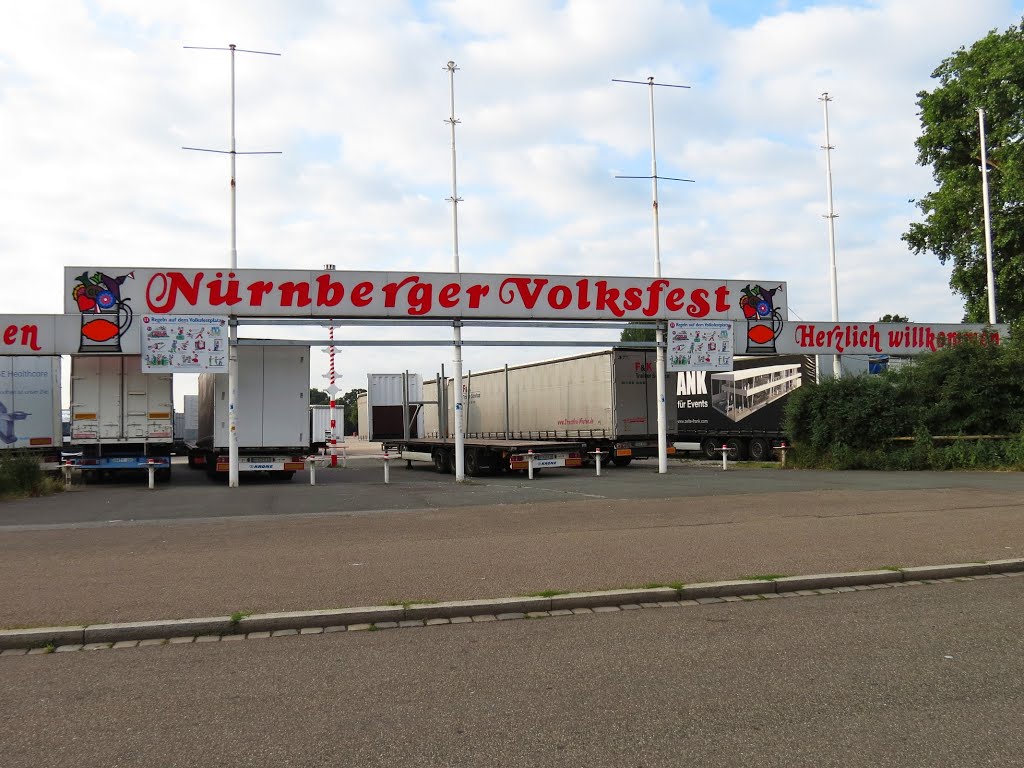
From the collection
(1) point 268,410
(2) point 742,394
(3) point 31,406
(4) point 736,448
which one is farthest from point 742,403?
(3) point 31,406

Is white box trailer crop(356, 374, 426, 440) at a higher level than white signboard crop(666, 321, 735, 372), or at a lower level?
lower

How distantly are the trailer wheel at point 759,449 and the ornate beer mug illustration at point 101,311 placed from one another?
67.2 ft

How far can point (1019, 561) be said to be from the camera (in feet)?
28.0

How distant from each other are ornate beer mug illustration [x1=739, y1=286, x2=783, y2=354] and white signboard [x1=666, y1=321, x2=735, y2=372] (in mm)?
774

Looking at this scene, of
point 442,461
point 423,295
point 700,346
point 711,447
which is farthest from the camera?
point 711,447

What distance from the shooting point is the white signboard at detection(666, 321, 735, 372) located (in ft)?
73.8

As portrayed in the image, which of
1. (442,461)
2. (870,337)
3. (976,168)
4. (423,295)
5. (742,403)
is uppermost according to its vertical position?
(976,168)

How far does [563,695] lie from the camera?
15.9 ft

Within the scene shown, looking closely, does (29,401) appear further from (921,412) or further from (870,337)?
(921,412)

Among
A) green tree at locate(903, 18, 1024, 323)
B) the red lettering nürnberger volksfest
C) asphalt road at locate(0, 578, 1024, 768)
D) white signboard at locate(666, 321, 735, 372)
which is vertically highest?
green tree at locate(903, 18, 1024, 323)

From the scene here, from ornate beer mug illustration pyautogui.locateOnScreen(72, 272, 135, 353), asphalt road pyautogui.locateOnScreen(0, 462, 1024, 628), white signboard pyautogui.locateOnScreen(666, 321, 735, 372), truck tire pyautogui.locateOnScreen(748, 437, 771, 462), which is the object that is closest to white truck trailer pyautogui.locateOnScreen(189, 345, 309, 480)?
ornate beer mug illustration pyautogui.locateOnScreen(72, 272, 135, 353)

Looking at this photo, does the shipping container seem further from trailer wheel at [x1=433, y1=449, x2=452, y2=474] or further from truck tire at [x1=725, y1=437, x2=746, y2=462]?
trailer wheel at [x1=433, y1=449, x2=452, y2=474]

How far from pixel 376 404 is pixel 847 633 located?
2513 centimetres

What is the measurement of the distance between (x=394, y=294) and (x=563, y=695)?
54.6 feet
